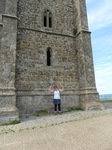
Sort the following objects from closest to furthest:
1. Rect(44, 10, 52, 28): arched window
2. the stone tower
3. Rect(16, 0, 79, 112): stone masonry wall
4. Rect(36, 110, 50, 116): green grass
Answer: the stone tower → Rect(36, 110, 50, 116): green grass → Rect(16, 0, 79, 112): stone masonry wall → Rect(44, 10, 52, 28): arched window

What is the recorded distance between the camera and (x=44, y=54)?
8.21 m

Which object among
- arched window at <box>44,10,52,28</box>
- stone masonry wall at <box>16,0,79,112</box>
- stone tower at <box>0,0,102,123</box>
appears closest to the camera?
stone tower at <box>0,0,102,123</box>

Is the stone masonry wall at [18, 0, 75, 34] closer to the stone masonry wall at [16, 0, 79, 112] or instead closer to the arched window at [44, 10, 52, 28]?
the stone masonry wall at [16, 0, 79, 112]

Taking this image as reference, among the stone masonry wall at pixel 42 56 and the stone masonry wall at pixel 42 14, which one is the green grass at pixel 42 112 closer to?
the stone masonry wall at pixel 42 56

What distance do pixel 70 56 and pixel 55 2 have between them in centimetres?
483

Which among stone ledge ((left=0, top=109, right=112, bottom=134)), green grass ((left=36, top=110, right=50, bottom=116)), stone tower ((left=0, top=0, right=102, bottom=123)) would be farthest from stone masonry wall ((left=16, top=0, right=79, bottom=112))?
stone ledge ((left=0, top=109, right=112, bottom=134))

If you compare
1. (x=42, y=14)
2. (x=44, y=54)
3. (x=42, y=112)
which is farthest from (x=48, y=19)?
(x=42, y=112)

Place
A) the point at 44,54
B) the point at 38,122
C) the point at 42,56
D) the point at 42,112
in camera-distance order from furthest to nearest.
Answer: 1. the point at 44,54
2. the point at 42,56
3. the point at 42,112
4. the point at 38,122

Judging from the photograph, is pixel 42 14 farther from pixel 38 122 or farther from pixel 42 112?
pixel 38 122

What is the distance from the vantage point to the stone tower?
6582mm

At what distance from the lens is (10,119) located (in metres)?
5.37

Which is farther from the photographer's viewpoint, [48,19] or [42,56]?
[48,19]


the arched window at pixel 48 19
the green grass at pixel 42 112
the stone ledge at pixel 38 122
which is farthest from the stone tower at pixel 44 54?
the stone ledge at pixel 38 122

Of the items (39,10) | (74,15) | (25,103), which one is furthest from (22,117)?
(74,15)
